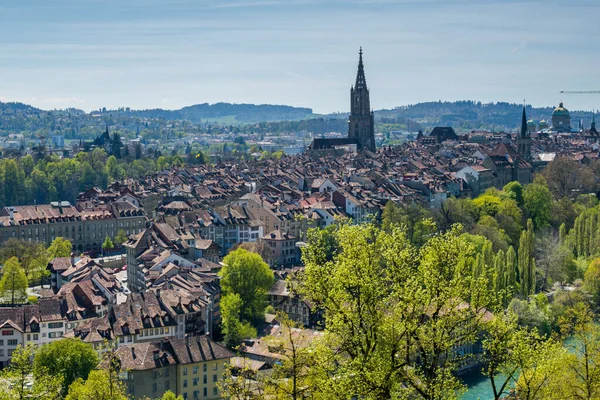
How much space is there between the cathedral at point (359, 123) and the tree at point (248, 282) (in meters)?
79.2

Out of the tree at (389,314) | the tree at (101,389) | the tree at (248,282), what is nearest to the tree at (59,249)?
the tree at (248,282)

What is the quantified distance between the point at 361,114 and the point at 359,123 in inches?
70.9

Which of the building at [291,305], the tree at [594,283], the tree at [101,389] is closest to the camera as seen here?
the tree at [101,389]

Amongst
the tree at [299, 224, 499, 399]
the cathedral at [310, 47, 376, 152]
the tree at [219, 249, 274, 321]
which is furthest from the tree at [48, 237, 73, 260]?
the cathedral at [310, 47, 376, 152]

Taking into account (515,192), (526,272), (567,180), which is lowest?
(526,272)

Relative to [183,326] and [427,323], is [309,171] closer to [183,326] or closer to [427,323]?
[183,326]

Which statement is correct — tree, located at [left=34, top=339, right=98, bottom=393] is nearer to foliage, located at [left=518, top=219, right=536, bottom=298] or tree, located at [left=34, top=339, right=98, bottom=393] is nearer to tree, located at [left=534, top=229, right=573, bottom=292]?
foliage, located at [left=518, top=219, right=536, bottom=298]

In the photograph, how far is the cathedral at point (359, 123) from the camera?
128 m

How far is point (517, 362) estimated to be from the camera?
1567 cm

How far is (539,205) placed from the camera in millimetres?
77188

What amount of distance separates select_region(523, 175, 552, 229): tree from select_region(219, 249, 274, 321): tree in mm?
33064

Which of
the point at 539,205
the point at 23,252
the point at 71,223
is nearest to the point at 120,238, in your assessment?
the point at 71,223

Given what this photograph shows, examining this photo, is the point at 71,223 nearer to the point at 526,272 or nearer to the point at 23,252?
the point at 23,252

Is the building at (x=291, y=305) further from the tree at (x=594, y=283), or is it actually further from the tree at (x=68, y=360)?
the tree at (x=594, y=283)
